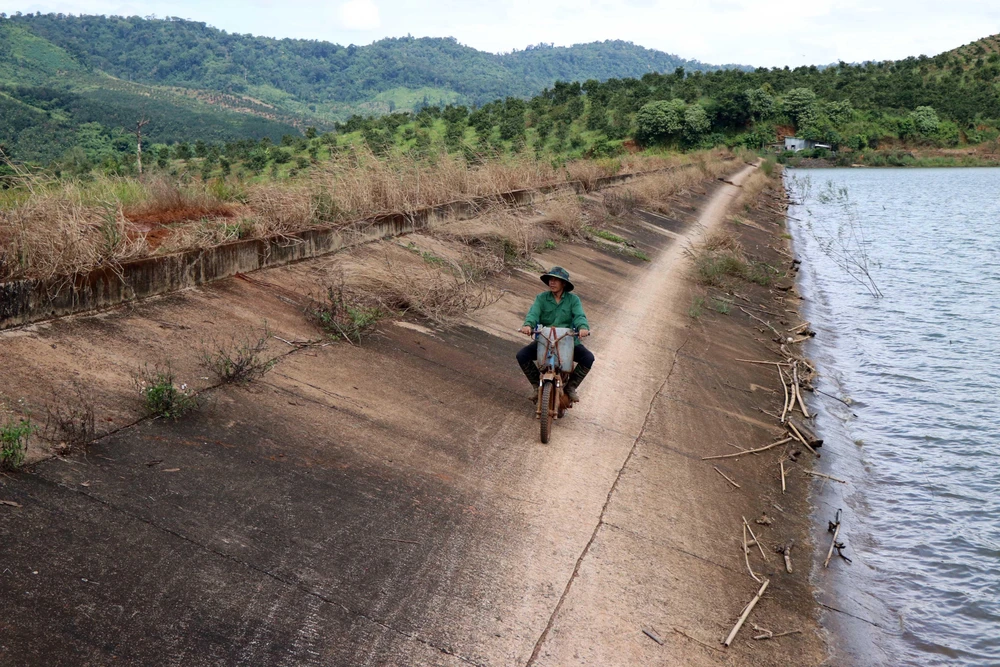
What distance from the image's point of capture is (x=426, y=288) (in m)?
10.9

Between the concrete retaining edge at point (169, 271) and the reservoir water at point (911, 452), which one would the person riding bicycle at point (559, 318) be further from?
the concrete retaining edge at point (169, 271)

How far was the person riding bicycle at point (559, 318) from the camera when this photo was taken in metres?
7.91

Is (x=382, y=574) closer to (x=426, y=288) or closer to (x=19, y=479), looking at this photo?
(x=19, y=479)

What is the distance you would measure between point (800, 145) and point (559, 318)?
89987 mm

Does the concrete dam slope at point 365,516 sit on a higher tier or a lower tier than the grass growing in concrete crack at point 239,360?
lower

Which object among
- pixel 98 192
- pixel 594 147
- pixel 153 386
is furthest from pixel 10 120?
pixel 153 386

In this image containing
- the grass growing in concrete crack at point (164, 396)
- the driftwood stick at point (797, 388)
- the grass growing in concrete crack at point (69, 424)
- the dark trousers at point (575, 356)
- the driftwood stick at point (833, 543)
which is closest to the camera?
the grass growing in concrete crack at point (69, 424)

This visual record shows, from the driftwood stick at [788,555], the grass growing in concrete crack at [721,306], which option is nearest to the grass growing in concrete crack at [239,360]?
the driftwood stick at [788,555]

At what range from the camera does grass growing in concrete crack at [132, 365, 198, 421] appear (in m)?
6.07

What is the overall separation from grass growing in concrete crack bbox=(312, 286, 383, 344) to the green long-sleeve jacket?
203 cm

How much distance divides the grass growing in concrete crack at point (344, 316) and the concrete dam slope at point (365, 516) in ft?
0.51

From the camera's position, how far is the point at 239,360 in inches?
280

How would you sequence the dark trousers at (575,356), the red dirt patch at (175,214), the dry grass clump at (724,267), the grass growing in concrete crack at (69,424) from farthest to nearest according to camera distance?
the dry grass clump at (724,267), the red dirt patch at (175,214), the dark trousers at (575,356), the grass growing in concrete crack at (69,424)

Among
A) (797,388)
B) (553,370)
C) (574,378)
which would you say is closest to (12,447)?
(553,370)
